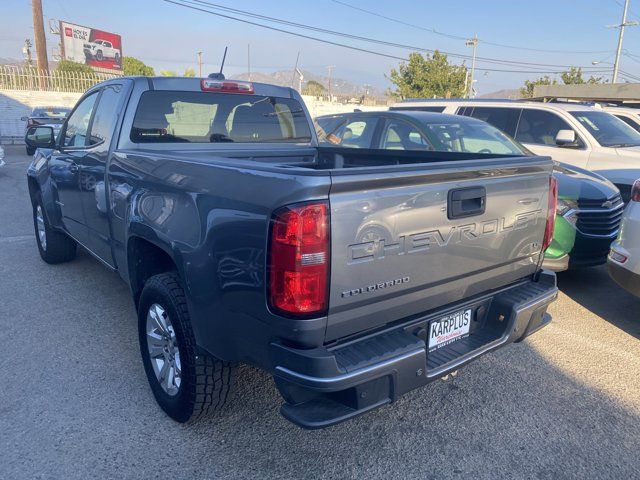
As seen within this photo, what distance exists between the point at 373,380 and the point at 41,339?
2970 mm

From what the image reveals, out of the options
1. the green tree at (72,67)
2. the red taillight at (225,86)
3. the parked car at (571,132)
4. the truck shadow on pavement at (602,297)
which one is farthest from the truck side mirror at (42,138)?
the green tree at (72,67)

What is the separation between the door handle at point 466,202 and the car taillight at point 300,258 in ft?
2.35

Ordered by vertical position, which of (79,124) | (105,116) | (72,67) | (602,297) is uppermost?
(72,67)

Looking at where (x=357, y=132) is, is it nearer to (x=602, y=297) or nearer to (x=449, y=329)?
A: (x=602, y=297)

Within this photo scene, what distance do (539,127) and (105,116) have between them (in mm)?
6697

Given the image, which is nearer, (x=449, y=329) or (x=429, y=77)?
(x=449, y=329)

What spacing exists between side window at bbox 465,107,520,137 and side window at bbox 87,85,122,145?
6179mm

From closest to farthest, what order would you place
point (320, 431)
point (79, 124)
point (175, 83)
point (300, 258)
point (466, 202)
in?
point (300, 258) → point (466, 202) → point (320, 431) → point (175, 83) → point (79, 124)

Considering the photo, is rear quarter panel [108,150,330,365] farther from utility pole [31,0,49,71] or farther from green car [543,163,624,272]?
utility pole [31,0,49,71]

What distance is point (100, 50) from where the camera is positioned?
51000 mm

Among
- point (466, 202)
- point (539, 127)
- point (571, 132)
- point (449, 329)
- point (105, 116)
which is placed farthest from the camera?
point (539, 127)

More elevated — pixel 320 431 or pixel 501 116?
pixel 501 116

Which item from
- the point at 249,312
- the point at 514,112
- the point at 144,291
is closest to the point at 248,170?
the point at 249,312

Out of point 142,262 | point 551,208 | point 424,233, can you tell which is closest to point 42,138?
point 142,262
